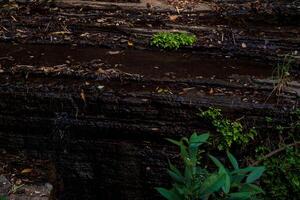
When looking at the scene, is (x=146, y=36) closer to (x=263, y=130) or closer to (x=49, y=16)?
(x=49, y=16)

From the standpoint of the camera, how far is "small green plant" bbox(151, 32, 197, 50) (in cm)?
443

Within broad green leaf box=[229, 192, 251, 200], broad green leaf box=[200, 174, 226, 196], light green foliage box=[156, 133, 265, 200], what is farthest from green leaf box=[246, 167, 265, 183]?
broad green leaf box=[200, 174, 226, 196]

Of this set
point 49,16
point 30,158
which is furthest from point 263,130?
point 49,16

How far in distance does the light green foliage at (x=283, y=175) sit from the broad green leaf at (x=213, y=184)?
1455mm

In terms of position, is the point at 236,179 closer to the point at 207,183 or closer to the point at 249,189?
the point at 249,189

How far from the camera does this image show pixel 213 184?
7.19ft

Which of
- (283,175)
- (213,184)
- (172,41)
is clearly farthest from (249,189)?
(172,41)

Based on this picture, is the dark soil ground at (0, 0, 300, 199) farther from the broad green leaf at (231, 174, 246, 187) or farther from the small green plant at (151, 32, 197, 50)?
the broad green leaf at (231, 174, 246, 187)

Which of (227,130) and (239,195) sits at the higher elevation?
(239,195)

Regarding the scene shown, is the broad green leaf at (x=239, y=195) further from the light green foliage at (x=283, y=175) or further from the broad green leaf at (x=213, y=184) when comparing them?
the light green foliage at (x=283, y=175)

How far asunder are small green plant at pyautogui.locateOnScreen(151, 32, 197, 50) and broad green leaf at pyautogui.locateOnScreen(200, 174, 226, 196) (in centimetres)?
243

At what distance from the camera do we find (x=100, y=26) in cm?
471

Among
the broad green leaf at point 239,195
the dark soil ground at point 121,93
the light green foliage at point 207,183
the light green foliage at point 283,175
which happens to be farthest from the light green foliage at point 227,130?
the broad green leaf at point 239,195

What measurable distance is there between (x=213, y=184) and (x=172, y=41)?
2502mm
